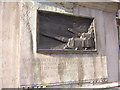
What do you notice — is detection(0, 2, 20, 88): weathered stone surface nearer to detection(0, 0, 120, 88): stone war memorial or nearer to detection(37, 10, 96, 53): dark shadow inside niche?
detection(0, 0, 120, 88): stone war memorial

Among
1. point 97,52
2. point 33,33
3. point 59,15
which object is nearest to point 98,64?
point 97,52

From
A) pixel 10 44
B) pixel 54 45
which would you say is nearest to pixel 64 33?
pixel 54 45

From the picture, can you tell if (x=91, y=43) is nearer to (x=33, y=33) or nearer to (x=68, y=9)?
(x=68, y=9)

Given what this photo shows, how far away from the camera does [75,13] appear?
4.40 meters

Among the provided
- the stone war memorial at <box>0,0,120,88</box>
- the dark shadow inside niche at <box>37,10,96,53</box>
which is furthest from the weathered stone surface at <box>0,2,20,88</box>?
the dark shadow inside niche at <box>37,10,96,53</box>

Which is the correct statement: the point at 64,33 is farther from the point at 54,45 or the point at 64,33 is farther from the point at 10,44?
the point at 10,44

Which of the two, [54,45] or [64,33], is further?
[64,33]

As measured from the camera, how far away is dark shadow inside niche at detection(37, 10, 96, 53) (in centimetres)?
388

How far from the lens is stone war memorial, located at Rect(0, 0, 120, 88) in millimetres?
3650

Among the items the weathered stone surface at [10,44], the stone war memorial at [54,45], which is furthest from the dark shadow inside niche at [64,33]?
the weathered stone surface at [10,44]

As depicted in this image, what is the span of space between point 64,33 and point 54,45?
50 centimetres

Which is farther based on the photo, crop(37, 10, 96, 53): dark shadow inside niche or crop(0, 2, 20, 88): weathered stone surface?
crop(37, 10, 96, 53): dark shadow inside niche

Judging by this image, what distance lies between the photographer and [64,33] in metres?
4.16

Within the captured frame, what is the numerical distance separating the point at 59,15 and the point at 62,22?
0.23m
